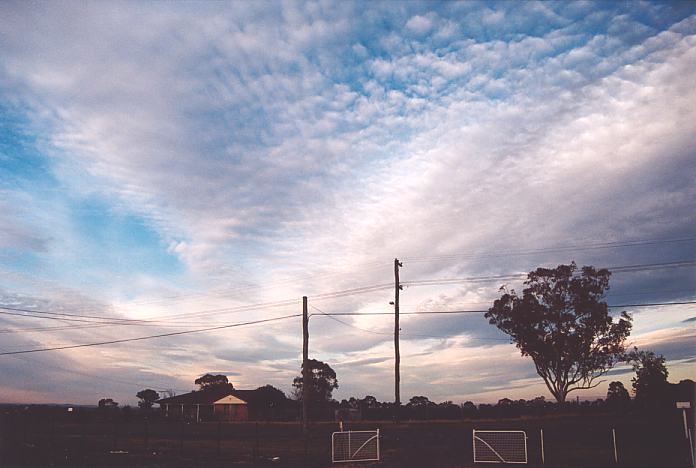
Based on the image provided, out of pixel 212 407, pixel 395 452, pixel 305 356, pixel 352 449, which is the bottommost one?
pixel 212 407

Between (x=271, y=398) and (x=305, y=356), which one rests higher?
(x=305, y=356)

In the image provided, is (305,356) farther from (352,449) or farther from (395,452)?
(352,449)

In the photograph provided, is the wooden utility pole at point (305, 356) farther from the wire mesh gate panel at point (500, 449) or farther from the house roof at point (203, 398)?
the house roof at point (203, 398)

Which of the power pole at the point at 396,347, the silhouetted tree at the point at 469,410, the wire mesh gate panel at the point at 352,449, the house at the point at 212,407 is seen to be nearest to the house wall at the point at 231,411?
the house at the point at 212,407

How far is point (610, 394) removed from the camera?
79.7m

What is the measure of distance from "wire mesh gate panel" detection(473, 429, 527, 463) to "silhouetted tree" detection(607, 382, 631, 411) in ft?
168

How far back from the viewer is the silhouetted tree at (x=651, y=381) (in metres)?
62.6

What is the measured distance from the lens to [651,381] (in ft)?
210

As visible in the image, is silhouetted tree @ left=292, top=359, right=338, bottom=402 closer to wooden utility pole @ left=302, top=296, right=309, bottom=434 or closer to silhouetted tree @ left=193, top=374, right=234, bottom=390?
silhouetted tree @ left=193, top=374, right=234, bottom=390

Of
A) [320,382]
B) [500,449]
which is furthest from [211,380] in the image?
[500,449]

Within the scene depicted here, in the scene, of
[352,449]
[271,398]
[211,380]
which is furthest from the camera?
[211,380]

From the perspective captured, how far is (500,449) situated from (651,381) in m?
48.4

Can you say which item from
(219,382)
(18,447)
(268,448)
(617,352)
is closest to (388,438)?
(268,448)

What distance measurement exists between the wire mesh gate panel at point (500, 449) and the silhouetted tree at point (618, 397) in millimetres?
51155
